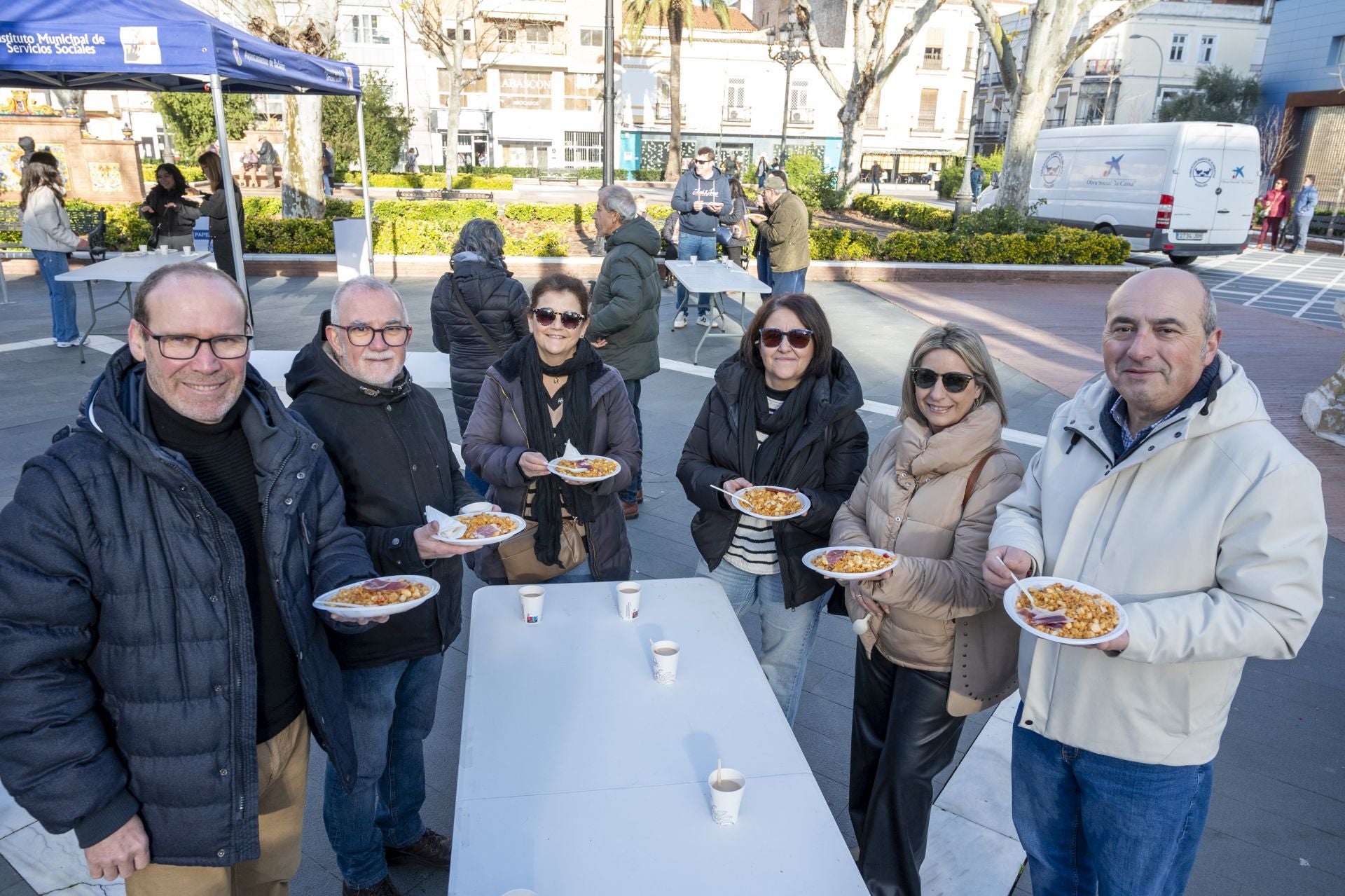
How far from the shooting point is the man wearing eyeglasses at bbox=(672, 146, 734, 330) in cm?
1108

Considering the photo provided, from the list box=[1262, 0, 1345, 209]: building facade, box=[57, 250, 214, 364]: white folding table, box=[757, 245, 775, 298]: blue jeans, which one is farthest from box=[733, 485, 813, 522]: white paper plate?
box=[1262, 0, 1345, 209]: building facade

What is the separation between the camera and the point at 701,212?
36.8 ft

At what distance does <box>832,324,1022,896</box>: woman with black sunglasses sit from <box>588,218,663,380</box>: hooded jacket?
3.08m

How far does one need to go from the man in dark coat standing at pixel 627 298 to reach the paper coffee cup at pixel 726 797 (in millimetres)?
3620

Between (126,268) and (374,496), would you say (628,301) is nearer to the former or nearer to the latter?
(374,496)

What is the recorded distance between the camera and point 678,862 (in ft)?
6.08

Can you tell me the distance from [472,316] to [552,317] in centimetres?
168

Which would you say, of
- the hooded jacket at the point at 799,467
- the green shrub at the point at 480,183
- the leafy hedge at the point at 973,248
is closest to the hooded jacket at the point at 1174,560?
the hooded jacket at the point at 799,467

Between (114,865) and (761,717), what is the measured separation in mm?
1608

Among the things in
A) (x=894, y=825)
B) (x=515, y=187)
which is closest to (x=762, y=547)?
(x=894, y=825)

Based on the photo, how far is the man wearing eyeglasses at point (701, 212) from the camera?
1108cm

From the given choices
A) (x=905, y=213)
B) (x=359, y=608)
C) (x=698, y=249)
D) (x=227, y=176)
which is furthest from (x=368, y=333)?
(x=905, y=213)

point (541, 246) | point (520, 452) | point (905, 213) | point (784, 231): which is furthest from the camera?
point (905, 213)

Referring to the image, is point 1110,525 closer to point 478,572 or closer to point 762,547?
point 762,547
